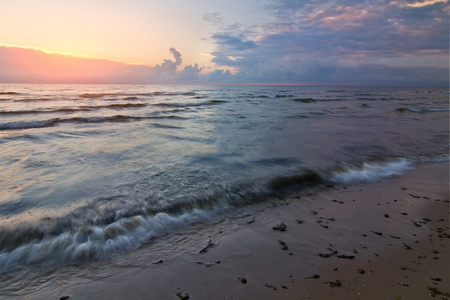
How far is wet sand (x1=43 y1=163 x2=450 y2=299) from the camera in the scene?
255cm

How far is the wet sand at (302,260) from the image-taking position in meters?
2.55

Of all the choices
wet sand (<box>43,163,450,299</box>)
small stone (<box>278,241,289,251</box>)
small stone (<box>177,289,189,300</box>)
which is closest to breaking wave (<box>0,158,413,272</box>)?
wet sand (<box>43,163,450,299</box>)

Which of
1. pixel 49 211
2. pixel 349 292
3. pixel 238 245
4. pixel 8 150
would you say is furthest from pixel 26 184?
pixel 349 292

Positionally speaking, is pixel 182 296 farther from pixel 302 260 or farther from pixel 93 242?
pixel 93 242

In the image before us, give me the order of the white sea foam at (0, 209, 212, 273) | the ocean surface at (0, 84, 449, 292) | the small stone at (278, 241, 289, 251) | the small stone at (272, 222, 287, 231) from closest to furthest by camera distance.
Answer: the white sea foam at (0, 209, 212, 273) → the small stone at (278, 241, 289, 251) → the ocean surface at (0, 84, 449, 292) → the small stone at (272, 222, 287, 231)

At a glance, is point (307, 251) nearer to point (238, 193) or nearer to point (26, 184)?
point (238, 193)

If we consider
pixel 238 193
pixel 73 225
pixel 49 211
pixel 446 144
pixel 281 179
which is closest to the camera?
pixel 73 225

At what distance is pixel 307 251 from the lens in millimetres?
3230

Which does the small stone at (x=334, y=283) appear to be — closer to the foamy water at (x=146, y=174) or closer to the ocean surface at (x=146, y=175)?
the ocean surface at (x=146, y=175)

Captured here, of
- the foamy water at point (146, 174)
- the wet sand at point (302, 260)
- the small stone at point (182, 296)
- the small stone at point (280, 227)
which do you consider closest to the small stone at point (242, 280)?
the wet sand at point (302, 260)

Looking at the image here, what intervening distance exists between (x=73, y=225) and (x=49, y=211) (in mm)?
732

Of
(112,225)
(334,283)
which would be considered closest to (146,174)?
(112,225)

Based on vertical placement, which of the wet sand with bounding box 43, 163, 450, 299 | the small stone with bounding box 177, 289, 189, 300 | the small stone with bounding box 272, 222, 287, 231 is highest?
the small stone with bounding box 272, 222, 287, 231

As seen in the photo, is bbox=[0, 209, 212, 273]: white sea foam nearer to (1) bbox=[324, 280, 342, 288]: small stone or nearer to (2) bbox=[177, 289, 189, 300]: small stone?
(2) bbox=[177, 289, 189, 300]: small stone
